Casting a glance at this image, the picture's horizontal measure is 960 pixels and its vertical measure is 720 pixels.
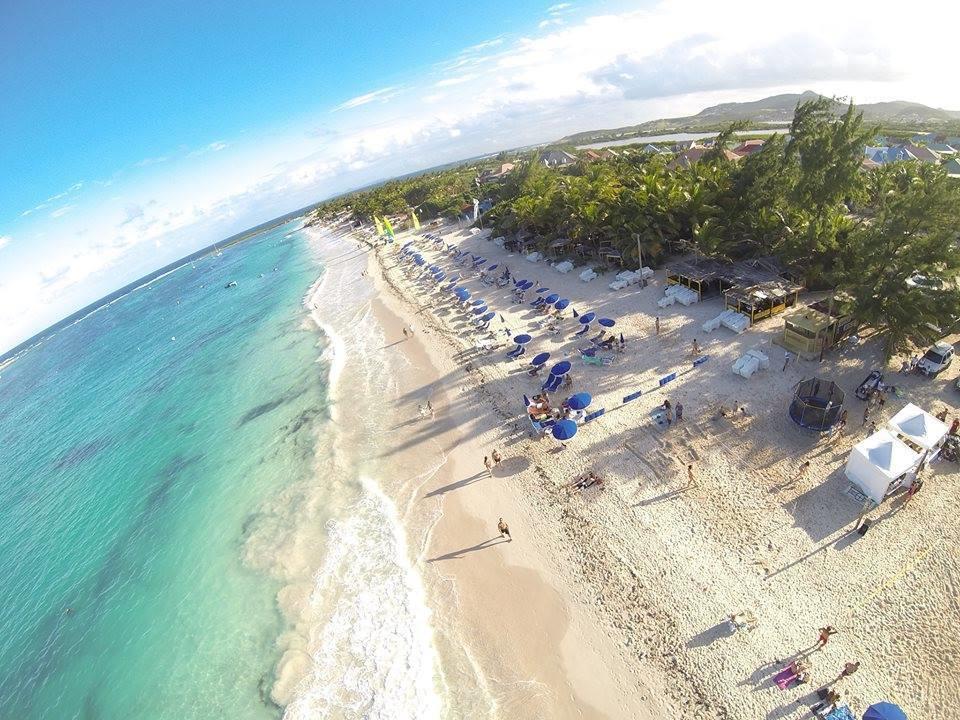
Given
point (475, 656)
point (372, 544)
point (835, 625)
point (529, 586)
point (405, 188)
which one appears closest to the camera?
point (835, 625)

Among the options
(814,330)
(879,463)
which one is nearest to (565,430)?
(879,463)

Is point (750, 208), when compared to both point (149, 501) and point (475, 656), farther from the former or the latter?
point (149, 501)

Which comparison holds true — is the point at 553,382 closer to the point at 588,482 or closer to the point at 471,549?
the point at 588,482

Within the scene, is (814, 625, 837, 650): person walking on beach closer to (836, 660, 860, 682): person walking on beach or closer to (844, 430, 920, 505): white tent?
(836, 660, 860, 682): person walking on beach

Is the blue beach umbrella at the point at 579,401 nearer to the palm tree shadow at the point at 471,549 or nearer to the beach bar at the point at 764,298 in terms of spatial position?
the palm tree shadow at the point at 471,549

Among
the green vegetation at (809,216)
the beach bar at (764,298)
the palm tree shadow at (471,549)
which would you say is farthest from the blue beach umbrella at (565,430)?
the beach bar at (764,298)

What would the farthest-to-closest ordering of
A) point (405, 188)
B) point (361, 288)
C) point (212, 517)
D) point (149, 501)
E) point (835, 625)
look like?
point (405, 188)
point (361, 288)
point (149, 501)
point (212, 517)
point (835, 625)

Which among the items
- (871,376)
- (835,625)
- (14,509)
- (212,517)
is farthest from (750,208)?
(14,509)
